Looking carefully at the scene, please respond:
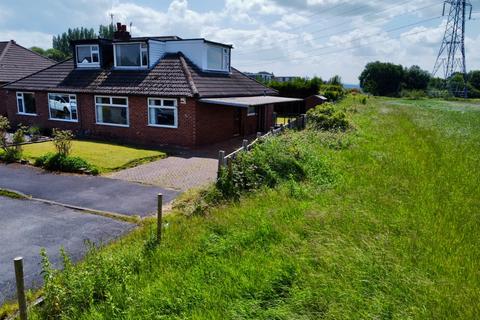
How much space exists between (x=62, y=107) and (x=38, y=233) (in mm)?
15131

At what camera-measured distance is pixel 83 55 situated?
21.3 meters

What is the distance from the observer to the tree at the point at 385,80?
103 meters

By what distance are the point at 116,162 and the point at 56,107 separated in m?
9.70

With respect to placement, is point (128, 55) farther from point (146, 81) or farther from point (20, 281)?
point (20, 281)

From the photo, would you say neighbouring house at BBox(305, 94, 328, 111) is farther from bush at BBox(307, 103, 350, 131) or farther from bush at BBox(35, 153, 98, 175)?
bush at BBox(35, 153, 98, 175)

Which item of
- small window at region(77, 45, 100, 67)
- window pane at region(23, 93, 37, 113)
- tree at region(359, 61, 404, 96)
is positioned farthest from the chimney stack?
tree at region(359, 61, 404, 96)

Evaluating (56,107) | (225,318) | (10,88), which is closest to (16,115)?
(10,88)

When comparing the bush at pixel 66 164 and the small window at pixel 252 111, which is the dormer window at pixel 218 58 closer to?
the small window at pixel 252 111

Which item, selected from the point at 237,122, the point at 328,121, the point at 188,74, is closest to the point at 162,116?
the point at 188,74

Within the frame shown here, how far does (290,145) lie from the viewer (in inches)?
462

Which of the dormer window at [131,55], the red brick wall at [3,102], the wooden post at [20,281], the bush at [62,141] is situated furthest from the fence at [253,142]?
the red brick wall at [3,102]

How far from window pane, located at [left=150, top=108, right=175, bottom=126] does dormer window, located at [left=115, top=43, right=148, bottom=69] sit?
316 centimetres

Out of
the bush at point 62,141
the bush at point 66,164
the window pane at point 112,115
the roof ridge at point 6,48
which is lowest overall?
the bush at point 66,164

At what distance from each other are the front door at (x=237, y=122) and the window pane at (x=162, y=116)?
4.47 metres
